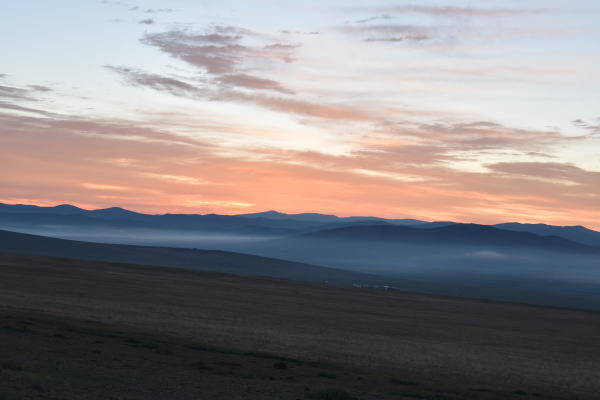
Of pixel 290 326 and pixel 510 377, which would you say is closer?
pixel 510 377

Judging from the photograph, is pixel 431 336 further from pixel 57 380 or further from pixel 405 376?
pixel 57 380

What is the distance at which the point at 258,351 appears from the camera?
3200cm

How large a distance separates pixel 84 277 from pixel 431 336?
176 feet

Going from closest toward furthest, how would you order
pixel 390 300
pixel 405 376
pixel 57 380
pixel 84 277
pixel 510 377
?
pixel 57 380, pixel 405 376, pixel 510 377, pixel 84 277, pixel 390 300

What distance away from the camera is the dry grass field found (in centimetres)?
2162

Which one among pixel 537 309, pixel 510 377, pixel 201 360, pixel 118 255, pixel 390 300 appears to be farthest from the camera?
pixel 118 255

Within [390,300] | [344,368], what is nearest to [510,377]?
[344,368]

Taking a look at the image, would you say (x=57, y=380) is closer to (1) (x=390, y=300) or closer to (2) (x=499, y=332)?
(2) (x=499, y=332)

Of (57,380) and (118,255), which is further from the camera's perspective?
(118,255)

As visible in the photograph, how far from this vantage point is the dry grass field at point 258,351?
851 inches

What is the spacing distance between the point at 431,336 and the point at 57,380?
38.7 metres

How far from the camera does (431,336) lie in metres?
53.1

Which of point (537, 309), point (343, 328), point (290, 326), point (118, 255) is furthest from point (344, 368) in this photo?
point (118, 255)

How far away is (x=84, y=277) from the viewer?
8881 cm
